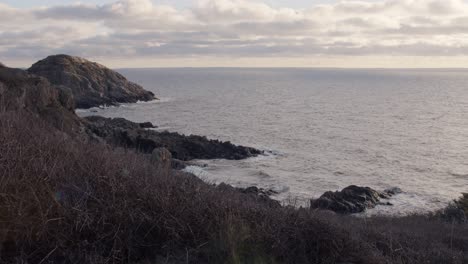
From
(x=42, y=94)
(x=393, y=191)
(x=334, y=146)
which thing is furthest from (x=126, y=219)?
(x=334, y=146)

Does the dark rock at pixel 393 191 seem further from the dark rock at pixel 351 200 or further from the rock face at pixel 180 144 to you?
the rock face at pixel 180 144

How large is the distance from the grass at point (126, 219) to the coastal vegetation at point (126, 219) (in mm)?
12

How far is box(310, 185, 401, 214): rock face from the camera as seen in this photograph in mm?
25500

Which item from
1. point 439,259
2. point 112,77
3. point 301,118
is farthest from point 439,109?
point 439,259

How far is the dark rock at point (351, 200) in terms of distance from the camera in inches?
1005

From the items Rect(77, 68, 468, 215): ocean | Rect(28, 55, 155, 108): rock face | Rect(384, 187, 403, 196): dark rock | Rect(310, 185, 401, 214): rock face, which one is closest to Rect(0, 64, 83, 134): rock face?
Rect(77, 68, 468, 215): ocean

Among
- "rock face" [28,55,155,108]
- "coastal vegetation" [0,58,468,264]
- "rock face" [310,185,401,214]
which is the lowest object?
"rock face" [310,185,401,214]

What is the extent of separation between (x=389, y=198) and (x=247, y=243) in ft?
80.9

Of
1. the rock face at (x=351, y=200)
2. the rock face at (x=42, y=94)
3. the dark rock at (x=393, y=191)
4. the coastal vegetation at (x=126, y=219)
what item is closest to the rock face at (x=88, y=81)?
the rock face at (x=42, y=94)

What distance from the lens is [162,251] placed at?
244 inches

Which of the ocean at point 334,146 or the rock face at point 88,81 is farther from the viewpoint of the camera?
the rock face at point 88,81

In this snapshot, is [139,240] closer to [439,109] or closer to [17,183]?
[17,183]

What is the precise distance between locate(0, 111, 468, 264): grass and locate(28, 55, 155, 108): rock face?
2836 inches

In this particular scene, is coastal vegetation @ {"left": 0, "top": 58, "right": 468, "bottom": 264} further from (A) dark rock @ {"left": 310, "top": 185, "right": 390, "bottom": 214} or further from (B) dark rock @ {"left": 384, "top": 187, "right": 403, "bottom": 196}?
(B) dark rock @ {"left": 384, "top": 187, "right": 403, "bottom": 196}
